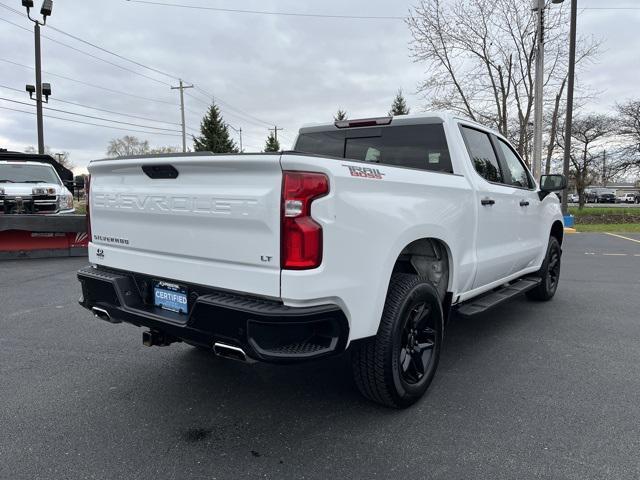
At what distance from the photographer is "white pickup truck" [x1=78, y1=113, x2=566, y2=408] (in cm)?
238

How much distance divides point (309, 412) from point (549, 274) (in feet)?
14.1

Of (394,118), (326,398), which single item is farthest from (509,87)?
(326,398)

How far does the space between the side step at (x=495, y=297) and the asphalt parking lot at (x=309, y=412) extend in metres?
0.43

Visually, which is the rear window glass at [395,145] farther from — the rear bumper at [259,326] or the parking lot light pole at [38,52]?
the parking lot light pole at [38,52]

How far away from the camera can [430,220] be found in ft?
10.5

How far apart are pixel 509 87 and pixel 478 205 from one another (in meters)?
20.9

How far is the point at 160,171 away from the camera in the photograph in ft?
9.48

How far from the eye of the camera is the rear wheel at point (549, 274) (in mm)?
5862

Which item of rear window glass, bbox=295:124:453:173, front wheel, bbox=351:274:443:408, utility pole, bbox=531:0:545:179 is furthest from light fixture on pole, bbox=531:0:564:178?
front wheel, bbox=351:274:443:408

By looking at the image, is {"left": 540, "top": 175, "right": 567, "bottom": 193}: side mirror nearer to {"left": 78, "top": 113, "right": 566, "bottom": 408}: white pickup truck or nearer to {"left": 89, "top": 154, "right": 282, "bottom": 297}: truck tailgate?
{"left": 78, "top": 113, "right": 566, "bottom": 408}: white pickup truck

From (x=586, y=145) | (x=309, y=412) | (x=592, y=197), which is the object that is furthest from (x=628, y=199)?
(x=309, y=412)

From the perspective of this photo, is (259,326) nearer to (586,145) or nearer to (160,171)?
(160,171)

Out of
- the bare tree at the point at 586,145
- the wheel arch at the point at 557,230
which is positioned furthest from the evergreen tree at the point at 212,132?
the wheel arch at the point at 557,230

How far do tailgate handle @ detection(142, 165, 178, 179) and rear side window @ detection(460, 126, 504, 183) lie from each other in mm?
2483
